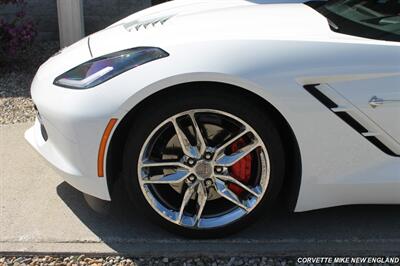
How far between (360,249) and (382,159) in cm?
52

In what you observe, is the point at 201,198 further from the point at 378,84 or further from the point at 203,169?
the point at 378,84

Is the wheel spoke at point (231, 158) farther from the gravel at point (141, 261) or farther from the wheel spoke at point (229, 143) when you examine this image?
the gravel at point (141, 261)

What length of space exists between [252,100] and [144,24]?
3.20 ft

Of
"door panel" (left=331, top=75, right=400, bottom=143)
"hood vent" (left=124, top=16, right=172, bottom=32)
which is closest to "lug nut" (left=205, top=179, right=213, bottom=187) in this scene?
"door panel" (left=331, top=75, right=400, bottom=143)

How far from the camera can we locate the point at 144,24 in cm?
325

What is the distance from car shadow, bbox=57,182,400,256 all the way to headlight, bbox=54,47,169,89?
84cm

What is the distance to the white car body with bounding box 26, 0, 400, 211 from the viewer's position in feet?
8.41

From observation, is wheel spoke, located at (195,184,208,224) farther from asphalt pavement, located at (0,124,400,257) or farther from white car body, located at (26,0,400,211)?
white car body, located at (26,0,400,211)

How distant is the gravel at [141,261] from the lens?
9.11 ft

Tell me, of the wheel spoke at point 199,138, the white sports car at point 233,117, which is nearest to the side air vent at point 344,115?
the white sports car at point 233,117

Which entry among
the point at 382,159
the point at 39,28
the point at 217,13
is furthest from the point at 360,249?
the point at 39,28

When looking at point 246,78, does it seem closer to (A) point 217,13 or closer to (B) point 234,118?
(B) point 234,118

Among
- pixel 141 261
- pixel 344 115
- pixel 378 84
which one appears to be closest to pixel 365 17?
pixel 378 84

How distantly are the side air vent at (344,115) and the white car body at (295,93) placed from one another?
0.03 feet
